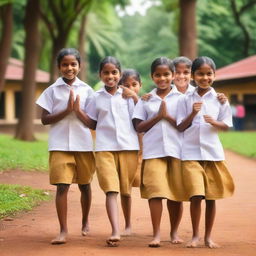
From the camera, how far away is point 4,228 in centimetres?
751

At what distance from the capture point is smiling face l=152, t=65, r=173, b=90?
663 centimetres

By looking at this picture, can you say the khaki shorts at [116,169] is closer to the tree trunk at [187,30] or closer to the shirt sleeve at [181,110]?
the shirt sleeve at [181,110]

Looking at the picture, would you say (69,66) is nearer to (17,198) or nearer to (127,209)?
(127,209)

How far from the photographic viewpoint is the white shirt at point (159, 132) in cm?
653

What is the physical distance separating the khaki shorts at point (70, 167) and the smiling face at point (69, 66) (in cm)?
76

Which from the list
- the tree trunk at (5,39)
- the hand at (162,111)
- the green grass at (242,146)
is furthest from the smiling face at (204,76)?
the tree trunk at (5,39)

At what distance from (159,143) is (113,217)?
0.82 metres

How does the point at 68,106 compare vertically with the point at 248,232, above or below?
above

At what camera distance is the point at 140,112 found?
21.8 feet

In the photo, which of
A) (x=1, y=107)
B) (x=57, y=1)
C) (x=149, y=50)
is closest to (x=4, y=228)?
(x=57, y=1)

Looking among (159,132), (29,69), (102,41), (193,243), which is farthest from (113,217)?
(102,41)

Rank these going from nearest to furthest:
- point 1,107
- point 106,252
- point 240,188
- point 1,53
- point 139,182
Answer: point 106,252 → point 139,182 → point 240,188 → point 1,53 → point 1,107

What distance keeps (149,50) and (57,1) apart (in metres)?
34.4

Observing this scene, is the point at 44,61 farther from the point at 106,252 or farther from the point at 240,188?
the point at 106,252
